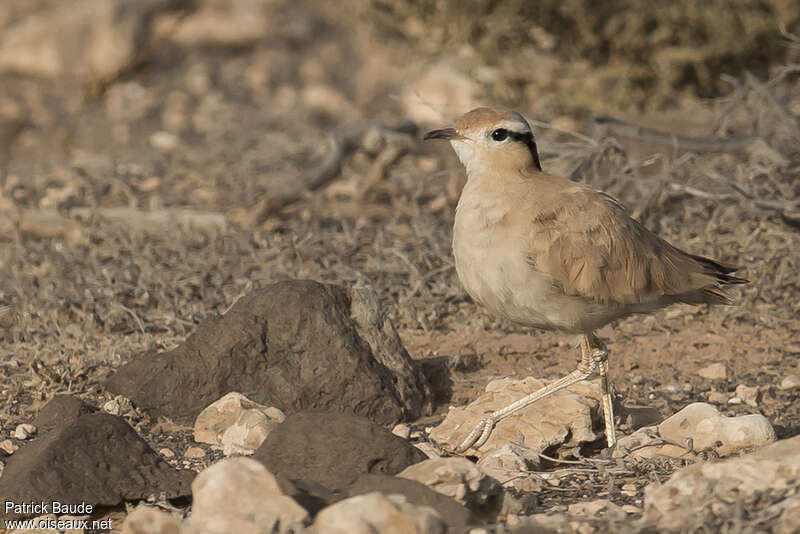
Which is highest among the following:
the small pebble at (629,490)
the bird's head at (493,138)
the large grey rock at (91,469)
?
the bird's head at (493,138)

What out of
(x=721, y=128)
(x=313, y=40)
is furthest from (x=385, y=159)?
(x=313, y=40)

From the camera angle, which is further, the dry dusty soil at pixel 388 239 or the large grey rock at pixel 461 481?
the dry dusty soil at pixel 388 239

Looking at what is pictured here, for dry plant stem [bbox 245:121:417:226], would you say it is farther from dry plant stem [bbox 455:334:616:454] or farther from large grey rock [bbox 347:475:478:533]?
large grey rock [bbox 347:475:478:533]

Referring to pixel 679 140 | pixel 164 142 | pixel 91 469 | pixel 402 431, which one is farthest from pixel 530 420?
pixel 164 142

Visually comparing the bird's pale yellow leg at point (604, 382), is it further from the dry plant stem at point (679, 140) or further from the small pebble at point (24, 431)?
the dry plant stem at point (679, 140)

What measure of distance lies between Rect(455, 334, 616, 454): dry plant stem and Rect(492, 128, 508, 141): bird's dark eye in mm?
856

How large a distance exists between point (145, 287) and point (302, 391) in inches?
63.2

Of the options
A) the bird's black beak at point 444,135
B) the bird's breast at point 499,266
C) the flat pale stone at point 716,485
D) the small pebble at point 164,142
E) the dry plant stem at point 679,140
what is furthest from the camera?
the small pebble at point 164,142

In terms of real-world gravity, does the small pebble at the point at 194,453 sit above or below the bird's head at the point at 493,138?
below

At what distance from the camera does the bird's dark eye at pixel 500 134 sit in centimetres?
415

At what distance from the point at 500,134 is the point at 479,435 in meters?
1.14

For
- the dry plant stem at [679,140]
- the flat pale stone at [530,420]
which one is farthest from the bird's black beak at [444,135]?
the dry plant stem at [679,140]

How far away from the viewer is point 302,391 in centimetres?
457

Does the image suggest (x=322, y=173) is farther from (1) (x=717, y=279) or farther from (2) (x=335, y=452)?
(2) (x=335, y=452)
